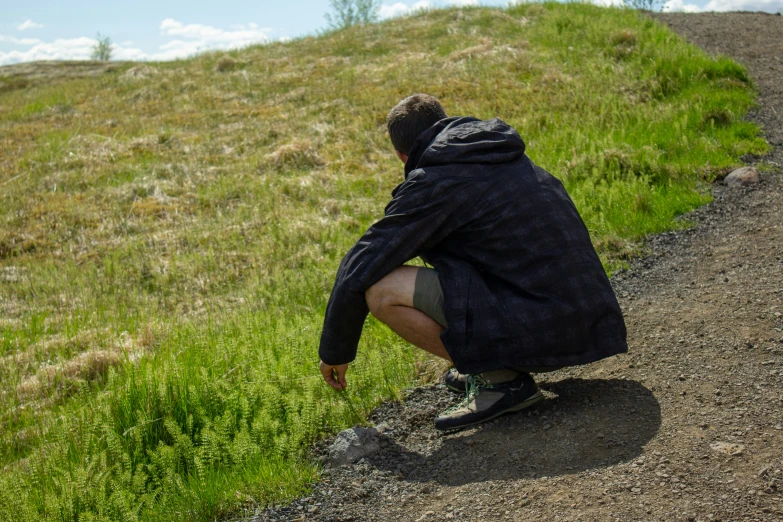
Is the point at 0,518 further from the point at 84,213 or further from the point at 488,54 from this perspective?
the point at 488,54

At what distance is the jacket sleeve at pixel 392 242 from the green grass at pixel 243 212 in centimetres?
83

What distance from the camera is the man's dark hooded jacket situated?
3.37 m

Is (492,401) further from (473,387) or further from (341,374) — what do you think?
(341,374)

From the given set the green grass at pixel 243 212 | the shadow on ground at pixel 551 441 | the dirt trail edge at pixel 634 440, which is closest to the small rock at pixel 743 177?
the green grass at pixel 243 212

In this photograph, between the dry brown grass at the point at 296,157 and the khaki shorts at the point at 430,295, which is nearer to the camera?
the khaki shorts at the point at 430,295

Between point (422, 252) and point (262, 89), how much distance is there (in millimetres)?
13969

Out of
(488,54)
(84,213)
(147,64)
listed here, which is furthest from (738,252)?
(147,64)

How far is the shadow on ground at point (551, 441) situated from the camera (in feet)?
10.5

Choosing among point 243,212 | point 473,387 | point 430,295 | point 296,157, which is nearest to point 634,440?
point 473,387

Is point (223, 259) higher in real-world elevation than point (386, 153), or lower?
lower

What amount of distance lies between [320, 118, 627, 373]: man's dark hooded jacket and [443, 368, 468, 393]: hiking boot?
0.62 metres

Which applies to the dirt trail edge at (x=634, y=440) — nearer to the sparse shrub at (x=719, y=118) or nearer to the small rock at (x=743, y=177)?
the small rock at (x=743, y=177)

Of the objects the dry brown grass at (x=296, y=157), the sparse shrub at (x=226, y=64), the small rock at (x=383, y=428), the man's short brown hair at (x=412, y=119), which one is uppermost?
the sparse shrub at (x=226, y=64)

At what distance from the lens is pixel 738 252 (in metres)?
5.63
